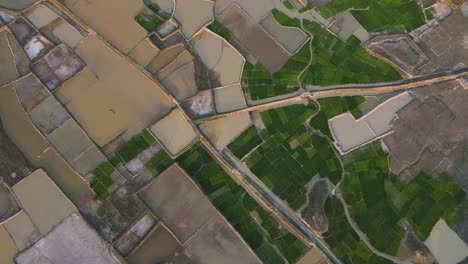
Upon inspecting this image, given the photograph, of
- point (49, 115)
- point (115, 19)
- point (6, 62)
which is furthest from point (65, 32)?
point (49, 115)

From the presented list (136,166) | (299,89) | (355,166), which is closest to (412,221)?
(355,166)

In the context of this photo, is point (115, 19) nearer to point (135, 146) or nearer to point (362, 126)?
point (135, 146)

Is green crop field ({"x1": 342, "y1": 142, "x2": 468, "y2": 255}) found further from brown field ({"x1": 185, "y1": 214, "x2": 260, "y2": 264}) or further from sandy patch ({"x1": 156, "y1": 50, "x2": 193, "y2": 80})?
sandy patch ({"x1": 156, "y1": 50, "x2": 193, "y2": 80})

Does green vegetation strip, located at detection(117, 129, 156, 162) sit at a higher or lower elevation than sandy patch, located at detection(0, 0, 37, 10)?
lower

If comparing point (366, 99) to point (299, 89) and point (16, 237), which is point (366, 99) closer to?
point (299, 89)

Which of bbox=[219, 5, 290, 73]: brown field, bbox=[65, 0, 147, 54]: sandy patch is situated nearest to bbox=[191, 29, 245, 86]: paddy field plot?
bbox=[219, 5, 290, 73]: brown field

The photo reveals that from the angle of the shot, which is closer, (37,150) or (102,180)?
(102,180)

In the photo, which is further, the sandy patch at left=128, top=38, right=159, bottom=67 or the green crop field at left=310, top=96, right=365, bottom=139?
the sandy patch at left=128, top=38, right=159, bottom=67
